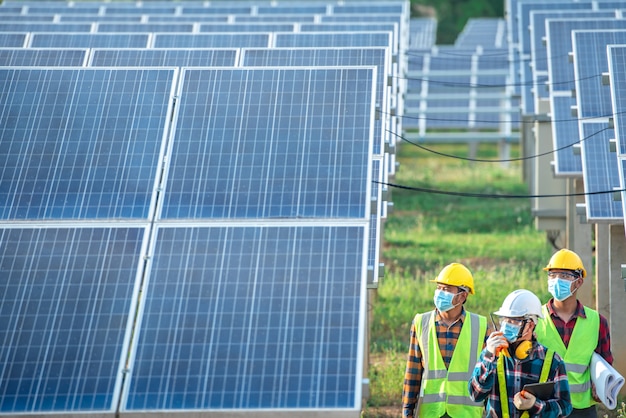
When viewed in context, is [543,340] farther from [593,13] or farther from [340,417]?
[593,13]

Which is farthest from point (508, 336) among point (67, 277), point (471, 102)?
point (471, 102)

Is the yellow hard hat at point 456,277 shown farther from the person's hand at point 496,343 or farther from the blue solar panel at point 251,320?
the person's hand at point 496,343

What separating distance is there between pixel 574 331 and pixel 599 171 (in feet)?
13.8

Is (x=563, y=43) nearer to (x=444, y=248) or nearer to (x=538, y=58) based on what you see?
(x=538, y=58)

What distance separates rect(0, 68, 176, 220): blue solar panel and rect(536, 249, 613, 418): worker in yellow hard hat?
2.92 metres

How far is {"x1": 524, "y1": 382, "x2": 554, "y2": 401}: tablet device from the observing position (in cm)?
731

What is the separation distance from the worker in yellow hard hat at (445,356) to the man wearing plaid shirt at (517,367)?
2.69 feet

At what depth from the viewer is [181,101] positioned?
9445 mm

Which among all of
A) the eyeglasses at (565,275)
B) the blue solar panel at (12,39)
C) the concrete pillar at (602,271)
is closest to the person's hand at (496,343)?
the eyeglasses at (565,275)

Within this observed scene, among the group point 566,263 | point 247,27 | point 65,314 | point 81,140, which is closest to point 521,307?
point 566,263

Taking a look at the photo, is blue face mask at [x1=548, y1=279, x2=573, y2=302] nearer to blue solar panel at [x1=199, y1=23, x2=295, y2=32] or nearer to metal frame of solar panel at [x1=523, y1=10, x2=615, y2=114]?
metal frame of solar panel at [x1=523, y1=10, x2=615, y2=114]

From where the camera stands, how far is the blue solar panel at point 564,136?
47.5ft

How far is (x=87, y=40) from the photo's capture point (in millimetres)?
19734

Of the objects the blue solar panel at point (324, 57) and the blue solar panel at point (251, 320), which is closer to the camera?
the blue solar panel at point (251, 320)
